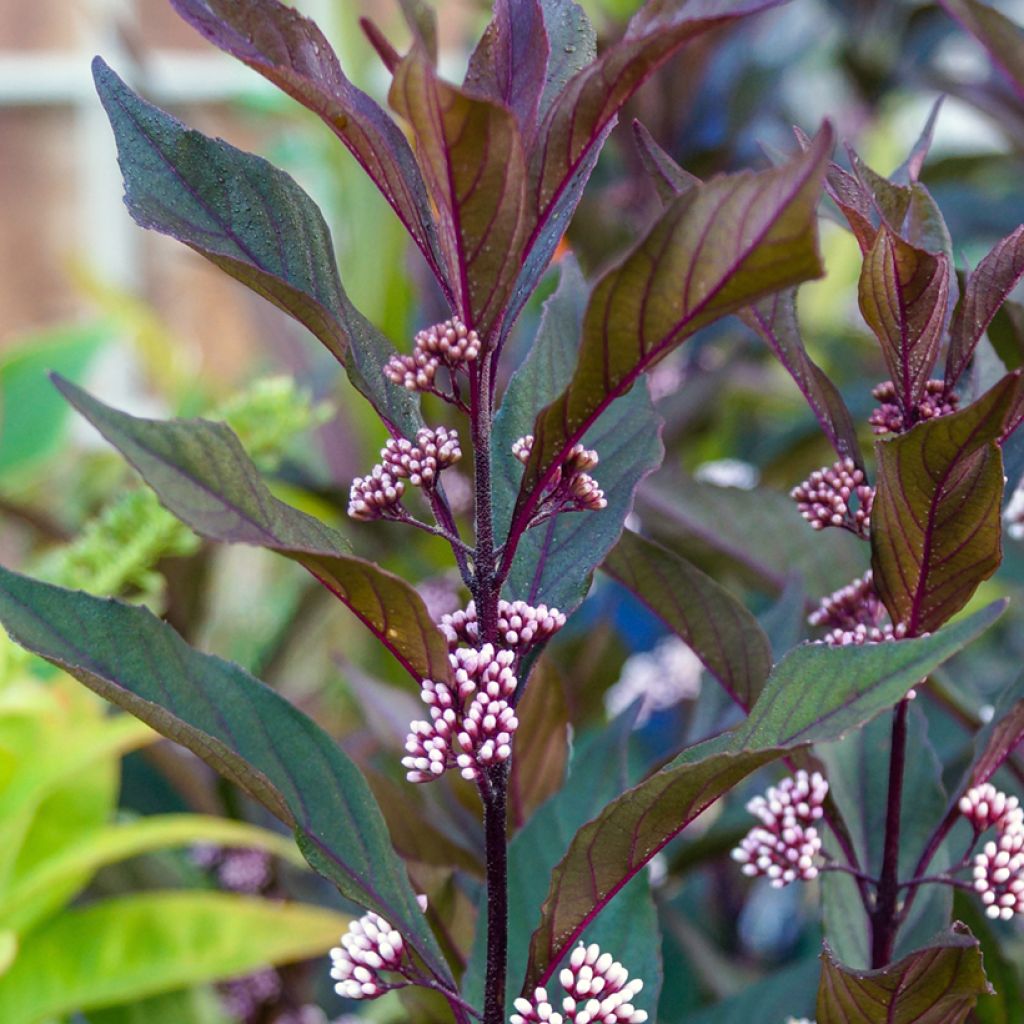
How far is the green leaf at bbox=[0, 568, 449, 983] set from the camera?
364 mm

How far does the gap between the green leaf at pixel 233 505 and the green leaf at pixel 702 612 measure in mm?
148

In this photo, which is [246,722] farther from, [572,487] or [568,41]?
[568,41]

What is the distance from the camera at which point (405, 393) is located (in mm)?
397

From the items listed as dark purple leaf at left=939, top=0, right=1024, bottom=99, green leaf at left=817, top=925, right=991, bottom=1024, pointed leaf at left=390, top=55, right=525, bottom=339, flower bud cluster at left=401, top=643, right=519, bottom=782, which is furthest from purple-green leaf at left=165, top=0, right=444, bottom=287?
dark purple leaf at left=939, top=0, right=1024, bottom=99

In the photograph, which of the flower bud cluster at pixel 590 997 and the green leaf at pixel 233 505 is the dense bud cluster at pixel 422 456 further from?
the flower bud cluster at pixel 590 997

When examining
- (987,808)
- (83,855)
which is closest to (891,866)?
(987,808)

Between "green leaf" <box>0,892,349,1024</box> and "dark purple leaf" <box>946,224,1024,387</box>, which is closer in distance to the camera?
"dark purple leaf" <box>946,224,1024,387</box>

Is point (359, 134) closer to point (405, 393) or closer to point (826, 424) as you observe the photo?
point (405, 393)

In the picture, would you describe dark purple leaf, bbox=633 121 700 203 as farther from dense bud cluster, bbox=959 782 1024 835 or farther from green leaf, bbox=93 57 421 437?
dense bud cluster, bbox=959 782 1024 835

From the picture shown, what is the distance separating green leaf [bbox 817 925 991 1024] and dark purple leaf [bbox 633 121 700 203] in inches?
9.7

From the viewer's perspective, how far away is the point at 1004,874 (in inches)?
15.3

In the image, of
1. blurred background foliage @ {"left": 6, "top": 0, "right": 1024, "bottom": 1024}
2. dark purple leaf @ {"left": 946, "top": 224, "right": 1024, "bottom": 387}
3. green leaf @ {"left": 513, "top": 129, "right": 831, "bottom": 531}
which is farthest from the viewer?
blurred background foliage @ {"left": 6, "top": 0, "right": 1024, "bottom": 1024}

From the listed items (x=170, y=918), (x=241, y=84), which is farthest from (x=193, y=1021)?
(x=241, y=84)

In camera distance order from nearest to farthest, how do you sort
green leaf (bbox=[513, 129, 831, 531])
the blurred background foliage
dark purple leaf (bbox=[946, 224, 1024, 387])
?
green leaf (bbox=[513, 129, 831, 531]), dark purple leaf (bbox=[946, 224, 1024, 387]), the blurred background foliage
